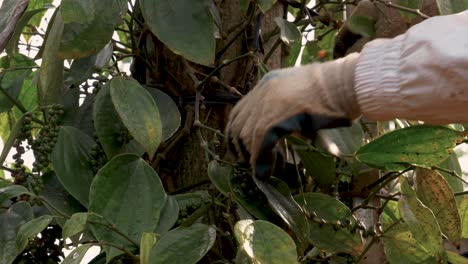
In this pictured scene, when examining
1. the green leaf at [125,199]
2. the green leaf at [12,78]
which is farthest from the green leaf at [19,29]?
the green leaf at [125,199]

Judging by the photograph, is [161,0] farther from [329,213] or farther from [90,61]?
[329,213]

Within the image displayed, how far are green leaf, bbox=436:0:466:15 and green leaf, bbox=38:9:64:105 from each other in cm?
44

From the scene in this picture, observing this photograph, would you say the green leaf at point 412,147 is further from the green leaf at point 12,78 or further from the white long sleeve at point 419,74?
the green leaf at point 12,78

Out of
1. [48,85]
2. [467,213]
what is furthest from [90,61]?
[467,213]

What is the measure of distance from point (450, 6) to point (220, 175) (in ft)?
1.16

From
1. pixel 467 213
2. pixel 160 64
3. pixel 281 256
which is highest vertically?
pixel 160 64

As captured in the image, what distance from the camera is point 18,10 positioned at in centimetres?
98

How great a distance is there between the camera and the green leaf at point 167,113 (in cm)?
106

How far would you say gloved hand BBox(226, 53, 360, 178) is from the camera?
0.87m

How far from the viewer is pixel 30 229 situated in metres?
0.95

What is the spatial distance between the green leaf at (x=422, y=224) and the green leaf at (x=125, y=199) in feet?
0.84

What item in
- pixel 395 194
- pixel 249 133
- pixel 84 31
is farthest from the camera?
pixel 395 194

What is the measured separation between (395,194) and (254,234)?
280 millimetres

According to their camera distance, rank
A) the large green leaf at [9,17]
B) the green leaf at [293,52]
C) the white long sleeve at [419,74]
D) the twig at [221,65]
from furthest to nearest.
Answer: the green leaf at [293,52] → the twig at [221,65] → the large green leaf at [9,17] → the white long sleeve at [419,74]
